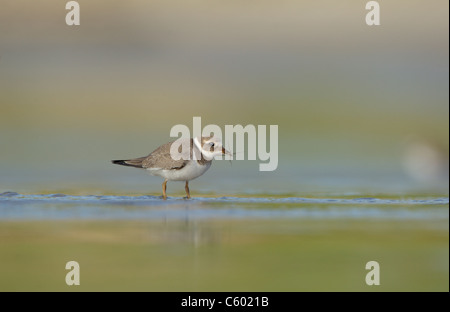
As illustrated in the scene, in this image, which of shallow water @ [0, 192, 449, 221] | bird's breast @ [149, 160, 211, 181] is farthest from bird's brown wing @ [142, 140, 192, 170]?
shallow water @ [0, 192, 449, 221]

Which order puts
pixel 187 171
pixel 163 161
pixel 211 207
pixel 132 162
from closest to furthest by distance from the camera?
pixel 211 207 → pixel 187 171 → pixel 163 161 → pixel 132 162

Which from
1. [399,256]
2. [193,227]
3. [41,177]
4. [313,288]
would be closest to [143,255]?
[193,227]

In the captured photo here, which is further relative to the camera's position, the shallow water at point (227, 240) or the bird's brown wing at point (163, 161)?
the bird's brown wing at point (163, 161)

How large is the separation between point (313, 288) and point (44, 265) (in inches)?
116

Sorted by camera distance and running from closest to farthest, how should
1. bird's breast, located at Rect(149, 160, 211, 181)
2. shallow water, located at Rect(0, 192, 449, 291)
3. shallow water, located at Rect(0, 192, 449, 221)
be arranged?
shallow water, located at Rect(0, 192, 449, 291) < shallow water, located at Rect(0, 192, 449, 221) < bird's breast, located at Rect(149, 160, 211, 181)

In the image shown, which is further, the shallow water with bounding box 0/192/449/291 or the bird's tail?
the bird's tail

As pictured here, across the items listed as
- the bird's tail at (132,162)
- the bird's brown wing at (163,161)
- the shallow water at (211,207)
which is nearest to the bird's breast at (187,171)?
the bird's brown wing at (163,161)

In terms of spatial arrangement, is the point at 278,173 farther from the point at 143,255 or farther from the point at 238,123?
the point at 143,255

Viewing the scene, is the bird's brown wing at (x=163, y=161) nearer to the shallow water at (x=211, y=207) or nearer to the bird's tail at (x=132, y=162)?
the bird's tail at (x=132, y=162)

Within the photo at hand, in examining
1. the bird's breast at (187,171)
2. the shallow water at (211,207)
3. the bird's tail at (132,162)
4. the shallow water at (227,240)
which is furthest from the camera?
the bird's tail at (132,162)

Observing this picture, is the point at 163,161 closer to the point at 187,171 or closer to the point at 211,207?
the point at 187,171

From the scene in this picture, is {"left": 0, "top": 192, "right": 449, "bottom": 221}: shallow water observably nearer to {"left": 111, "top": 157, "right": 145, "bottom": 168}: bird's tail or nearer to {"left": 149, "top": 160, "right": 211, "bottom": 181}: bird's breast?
{"left": 149, "top": 160, "right": 211, "bottom": 181}: bird's breast

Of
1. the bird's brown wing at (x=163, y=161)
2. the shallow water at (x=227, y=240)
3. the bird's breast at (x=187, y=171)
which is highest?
the bird's brown wing at (x=163, y=161)

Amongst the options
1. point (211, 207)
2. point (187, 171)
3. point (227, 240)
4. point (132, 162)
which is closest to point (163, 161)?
point (187, 171)
